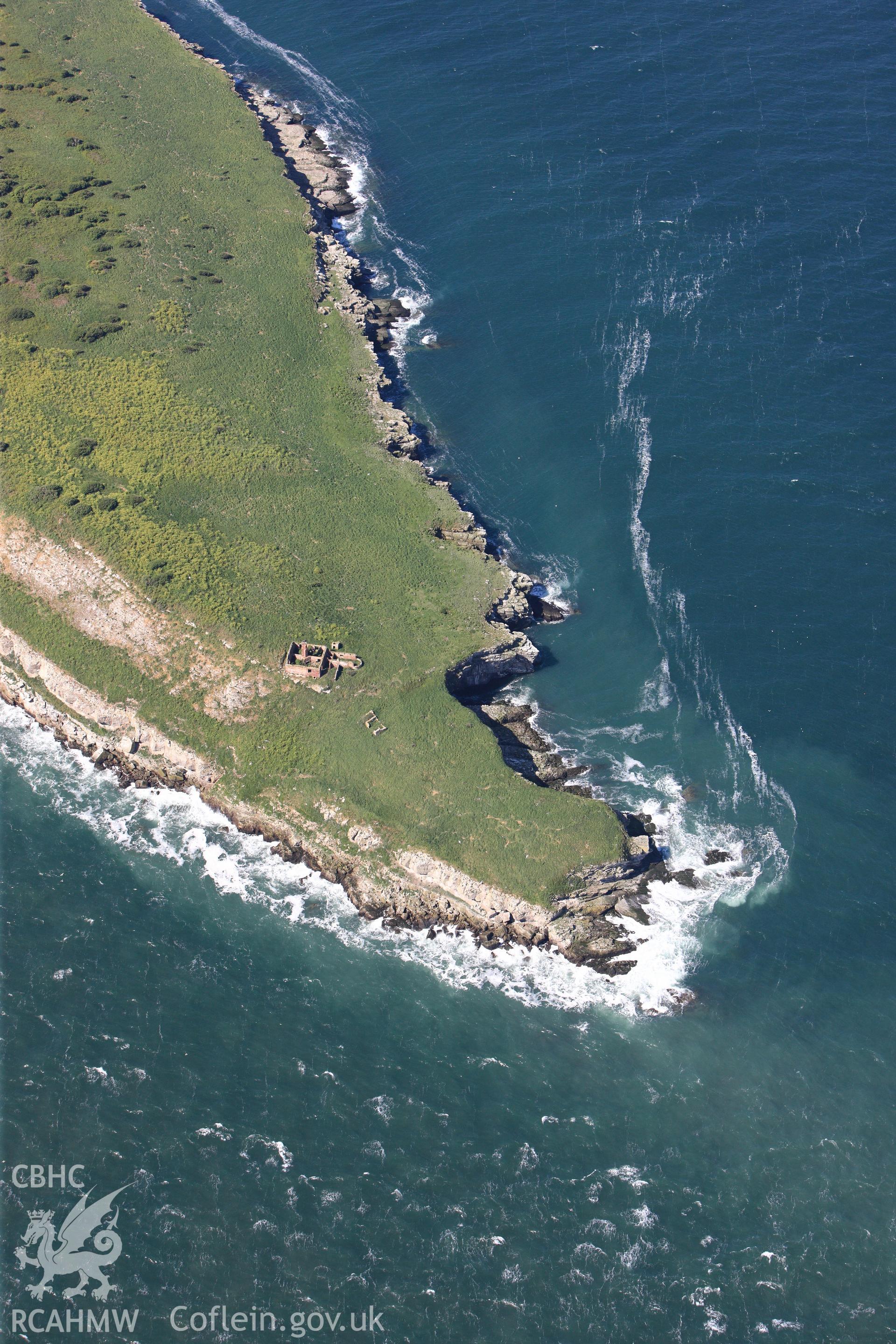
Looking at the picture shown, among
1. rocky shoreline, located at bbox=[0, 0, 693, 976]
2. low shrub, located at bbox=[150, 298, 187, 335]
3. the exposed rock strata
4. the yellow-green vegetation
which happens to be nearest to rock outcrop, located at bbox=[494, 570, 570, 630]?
rocky shoreline, located at bbox=[0, 0, 693, 976]

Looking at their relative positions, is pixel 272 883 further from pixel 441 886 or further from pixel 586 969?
pixel 586 969

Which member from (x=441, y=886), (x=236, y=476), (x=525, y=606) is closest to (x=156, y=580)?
(x=236, y=476)

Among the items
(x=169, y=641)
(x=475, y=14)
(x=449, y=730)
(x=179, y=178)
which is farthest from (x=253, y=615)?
(x=475, y=14)

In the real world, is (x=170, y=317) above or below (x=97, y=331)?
above

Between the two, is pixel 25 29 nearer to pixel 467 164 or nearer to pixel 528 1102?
pixel 467 164

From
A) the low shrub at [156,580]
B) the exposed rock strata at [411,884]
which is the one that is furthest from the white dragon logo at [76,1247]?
the low shrub at [156,580]
